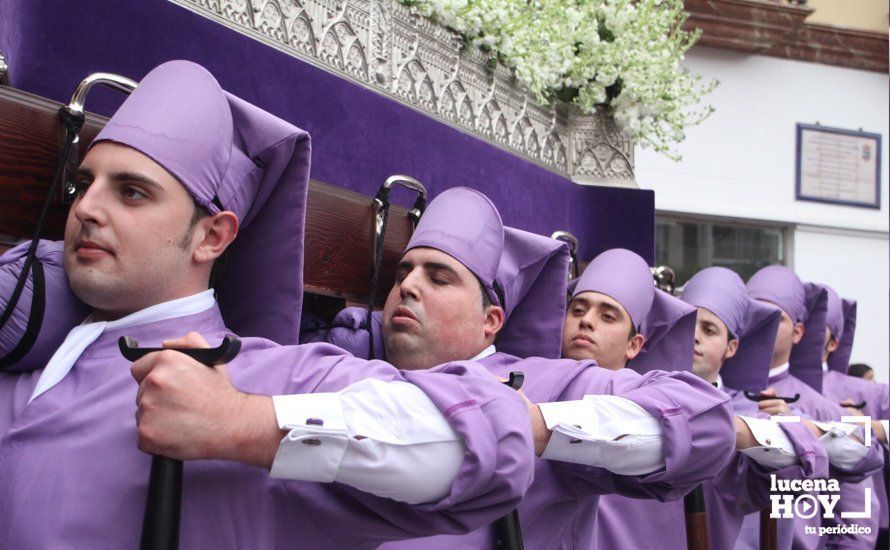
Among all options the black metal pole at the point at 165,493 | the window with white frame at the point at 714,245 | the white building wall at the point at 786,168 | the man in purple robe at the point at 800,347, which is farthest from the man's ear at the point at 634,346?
the window with white frame at the point at 714,245

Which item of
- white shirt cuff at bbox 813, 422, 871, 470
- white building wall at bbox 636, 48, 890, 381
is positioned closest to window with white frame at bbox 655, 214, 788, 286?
white building wall at bbox 636, 48, 890, 381

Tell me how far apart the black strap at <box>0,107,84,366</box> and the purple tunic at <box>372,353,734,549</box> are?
38.3 inches

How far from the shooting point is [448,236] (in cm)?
282

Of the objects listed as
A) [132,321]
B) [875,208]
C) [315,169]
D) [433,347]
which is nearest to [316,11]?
[315,169]

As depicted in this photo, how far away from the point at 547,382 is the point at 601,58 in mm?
1898

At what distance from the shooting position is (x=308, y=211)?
8.44 feet

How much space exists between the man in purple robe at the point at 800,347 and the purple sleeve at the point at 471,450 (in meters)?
3.30

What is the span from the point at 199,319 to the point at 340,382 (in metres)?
0.31

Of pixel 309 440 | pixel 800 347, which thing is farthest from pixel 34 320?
pixel 800 347

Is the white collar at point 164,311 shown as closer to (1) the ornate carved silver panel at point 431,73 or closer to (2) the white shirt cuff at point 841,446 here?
(1) the ornate carved silver panel at point 431,73

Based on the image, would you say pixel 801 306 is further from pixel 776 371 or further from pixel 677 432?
pixel 677 432

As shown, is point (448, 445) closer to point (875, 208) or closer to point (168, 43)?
point (168, 43)

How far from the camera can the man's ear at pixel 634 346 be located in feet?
12.1

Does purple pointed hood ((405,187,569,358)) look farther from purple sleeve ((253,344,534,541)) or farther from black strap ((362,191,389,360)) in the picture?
purple sleeve ((253,344,534,541))
